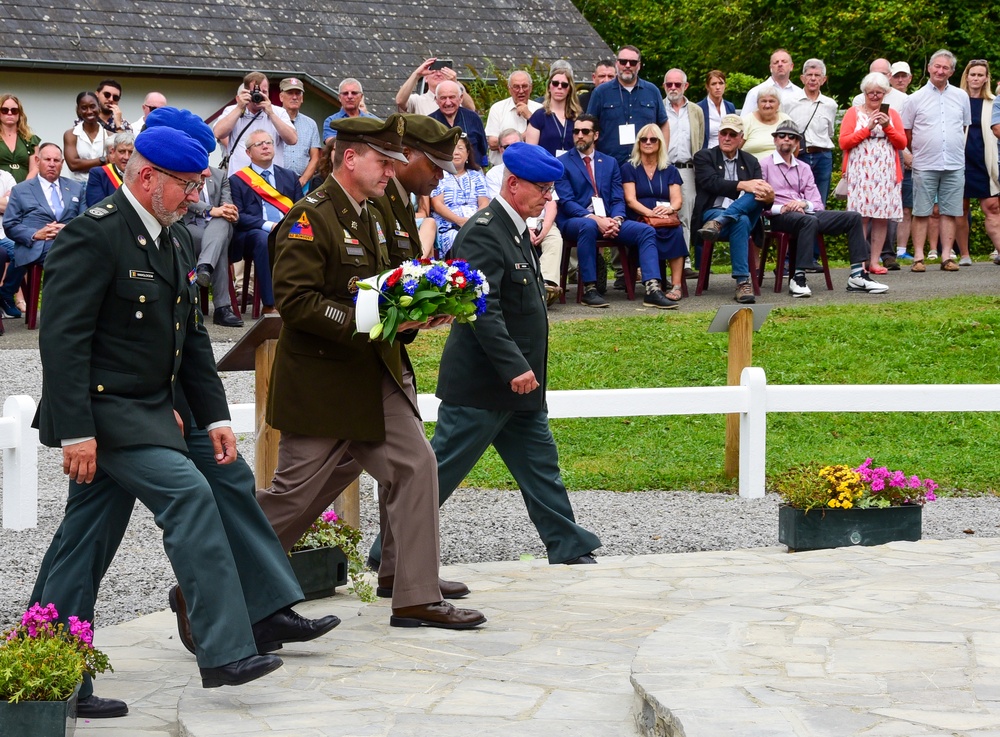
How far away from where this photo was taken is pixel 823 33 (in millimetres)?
35531

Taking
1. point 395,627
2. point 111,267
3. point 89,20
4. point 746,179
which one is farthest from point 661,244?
point 89,20

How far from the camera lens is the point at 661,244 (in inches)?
600

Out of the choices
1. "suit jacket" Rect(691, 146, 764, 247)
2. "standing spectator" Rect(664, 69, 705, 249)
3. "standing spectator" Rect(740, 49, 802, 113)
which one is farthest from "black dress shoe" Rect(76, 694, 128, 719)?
"standing spectator" Rect(740, 49, 802, 113)

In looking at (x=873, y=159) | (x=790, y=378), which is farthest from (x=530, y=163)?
(x=873, y=159)

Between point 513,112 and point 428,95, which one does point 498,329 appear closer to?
point 428,95

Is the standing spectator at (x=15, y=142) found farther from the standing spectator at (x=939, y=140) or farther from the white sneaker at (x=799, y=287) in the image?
the standing spectator at (x=939, y=140)

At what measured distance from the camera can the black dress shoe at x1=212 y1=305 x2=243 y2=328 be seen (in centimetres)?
1395

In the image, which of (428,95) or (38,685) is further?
(428,95)

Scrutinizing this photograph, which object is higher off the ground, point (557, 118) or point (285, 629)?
point (557, 118)

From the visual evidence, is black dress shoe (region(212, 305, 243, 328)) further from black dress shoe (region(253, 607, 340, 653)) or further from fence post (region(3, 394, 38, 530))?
black dress shoe (region(253, 607, 340, 653))

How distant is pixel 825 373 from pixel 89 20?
18253mm

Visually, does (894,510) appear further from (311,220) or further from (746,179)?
(746,179)

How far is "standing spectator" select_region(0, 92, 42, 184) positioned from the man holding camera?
2.10 metres

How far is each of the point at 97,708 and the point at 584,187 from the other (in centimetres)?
1032
